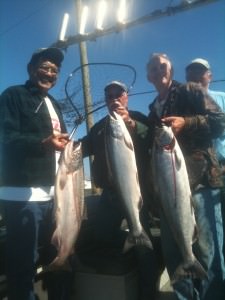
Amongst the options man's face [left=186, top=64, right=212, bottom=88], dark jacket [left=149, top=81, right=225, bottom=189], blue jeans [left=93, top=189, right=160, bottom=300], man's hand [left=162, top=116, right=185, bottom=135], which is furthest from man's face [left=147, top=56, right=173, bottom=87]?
blue jeans [left=93, top=189, right=160, bottom=300]

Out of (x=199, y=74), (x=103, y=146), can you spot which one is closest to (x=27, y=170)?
(x=103, y=146)

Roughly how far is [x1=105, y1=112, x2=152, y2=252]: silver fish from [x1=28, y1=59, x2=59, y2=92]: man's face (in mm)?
937

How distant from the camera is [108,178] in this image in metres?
3.91

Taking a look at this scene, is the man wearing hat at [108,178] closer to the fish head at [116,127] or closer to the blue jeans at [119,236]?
the blue jeans at [119,236]

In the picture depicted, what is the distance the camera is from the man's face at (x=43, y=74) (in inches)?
158

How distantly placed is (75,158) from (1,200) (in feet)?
2.93

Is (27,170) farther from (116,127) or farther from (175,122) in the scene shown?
(175,122)

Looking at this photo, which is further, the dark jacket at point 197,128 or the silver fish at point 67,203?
the dark jacket at point 197,128

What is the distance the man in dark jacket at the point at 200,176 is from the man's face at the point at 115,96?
0.44m

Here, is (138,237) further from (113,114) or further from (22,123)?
(22,123)

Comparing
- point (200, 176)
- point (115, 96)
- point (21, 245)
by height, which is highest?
point (115, 96)

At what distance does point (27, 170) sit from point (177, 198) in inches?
57.4

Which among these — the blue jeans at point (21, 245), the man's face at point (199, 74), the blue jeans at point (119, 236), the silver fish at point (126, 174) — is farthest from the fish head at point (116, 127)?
the man's face at point (199, 74)

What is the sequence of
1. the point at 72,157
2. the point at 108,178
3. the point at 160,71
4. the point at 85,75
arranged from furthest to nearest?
the point at 85,75
the point at 160,71
the point at 108,178
the point at 72,157
